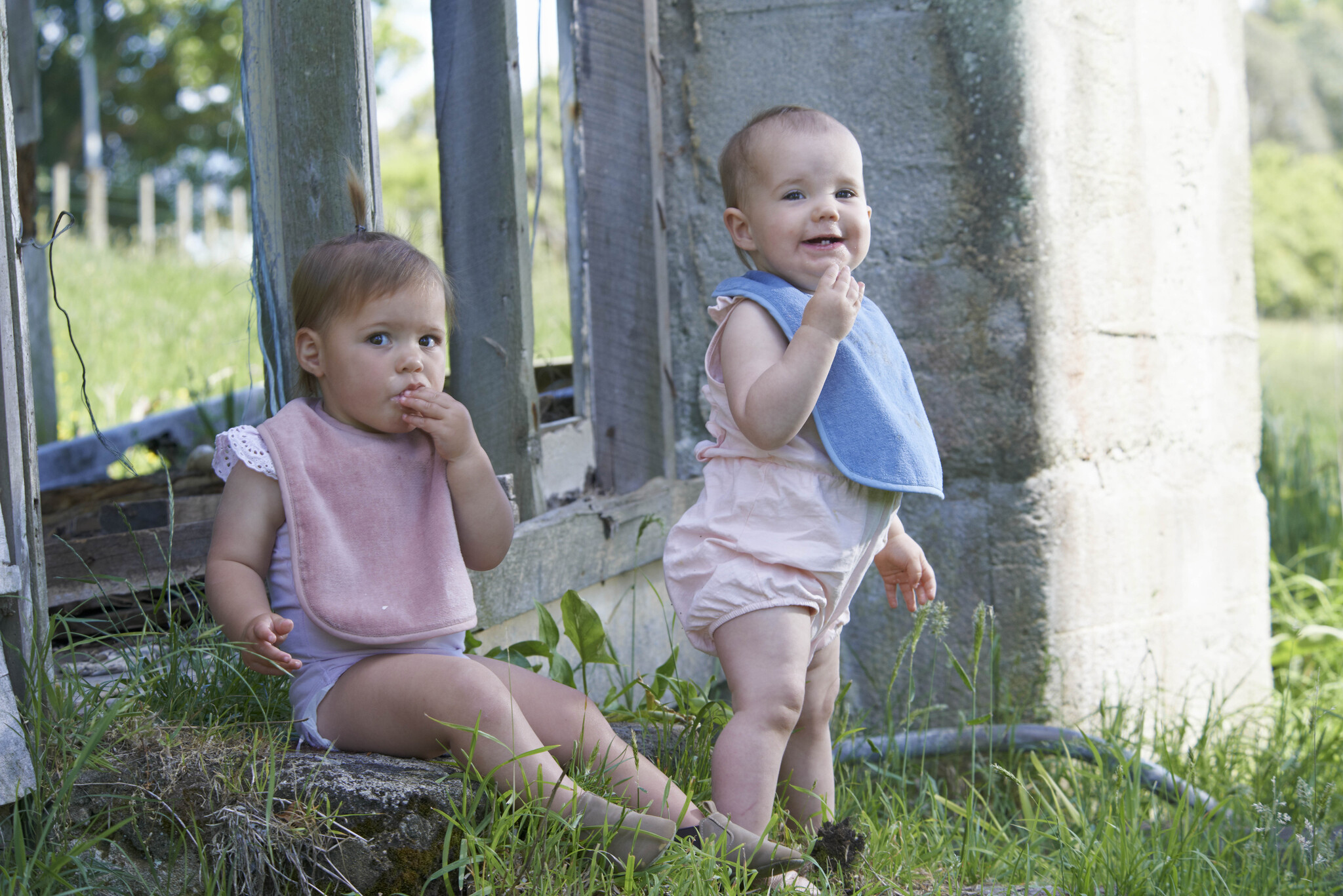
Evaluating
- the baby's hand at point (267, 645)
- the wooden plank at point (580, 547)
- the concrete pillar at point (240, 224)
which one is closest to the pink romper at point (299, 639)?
the baby's hand at point (267, 645)

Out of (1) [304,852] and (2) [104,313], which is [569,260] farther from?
(2) [104,313]

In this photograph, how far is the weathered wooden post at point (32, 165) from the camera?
4.30 m

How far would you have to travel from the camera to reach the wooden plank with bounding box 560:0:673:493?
2756 millimetres

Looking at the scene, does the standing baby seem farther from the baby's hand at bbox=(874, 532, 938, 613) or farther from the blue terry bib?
the baby's hand at bbox=(874, 532, 938, 613)

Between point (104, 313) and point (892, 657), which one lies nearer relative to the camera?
point (892, 657)

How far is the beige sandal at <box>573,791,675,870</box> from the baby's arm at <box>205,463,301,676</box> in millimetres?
472

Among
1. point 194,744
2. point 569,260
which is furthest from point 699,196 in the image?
point 194,744

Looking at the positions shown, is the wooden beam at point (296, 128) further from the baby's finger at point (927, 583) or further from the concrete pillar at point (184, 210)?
the concrete pillar at point (184, 210)

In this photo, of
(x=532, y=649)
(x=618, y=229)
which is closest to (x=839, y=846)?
(x=532, y=649)

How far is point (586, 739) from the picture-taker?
5.94ft

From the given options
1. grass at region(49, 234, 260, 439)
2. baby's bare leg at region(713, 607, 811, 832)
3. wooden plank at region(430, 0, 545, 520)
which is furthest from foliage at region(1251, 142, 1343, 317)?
baby's bare leg at region(713, 607, 811, 832)

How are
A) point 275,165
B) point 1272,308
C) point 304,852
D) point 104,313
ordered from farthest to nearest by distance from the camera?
point 1272,308 < point 104,313 < point 275,165 < point 304,852

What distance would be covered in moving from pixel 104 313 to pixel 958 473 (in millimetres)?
6568

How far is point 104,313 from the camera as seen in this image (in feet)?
24.5
